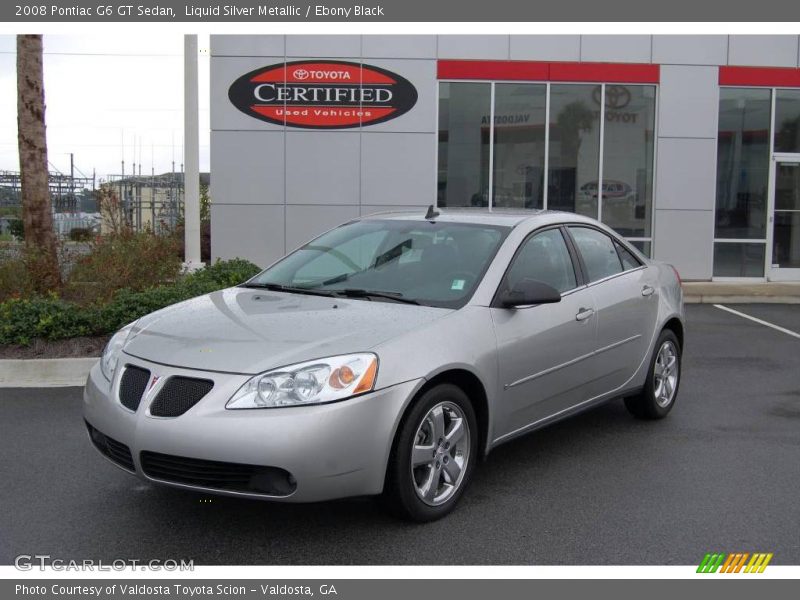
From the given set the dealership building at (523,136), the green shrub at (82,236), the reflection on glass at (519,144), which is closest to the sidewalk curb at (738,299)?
the dealership building at (523,136)

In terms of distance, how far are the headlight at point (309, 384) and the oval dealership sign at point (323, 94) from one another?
11543 millimetres

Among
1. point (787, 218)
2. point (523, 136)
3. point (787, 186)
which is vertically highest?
point (523, 136)

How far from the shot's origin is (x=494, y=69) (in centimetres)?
1520

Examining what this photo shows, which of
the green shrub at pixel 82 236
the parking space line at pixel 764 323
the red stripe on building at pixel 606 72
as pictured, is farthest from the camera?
the red stripe on building at pixel 606 72

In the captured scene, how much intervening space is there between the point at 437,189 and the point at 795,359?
7.60 meters

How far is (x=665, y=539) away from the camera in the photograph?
13.9 ft

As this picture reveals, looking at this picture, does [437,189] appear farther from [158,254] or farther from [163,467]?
[163,467]

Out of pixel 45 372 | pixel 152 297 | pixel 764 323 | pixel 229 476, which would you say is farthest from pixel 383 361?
pixel 764 323

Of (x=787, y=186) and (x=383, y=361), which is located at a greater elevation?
(x=787, y=186)

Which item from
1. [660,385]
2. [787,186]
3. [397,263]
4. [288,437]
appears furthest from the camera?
[787,186]

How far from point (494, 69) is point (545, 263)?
1049 cm

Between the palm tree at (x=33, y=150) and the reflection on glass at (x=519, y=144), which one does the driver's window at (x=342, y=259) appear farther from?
the reflection on glass at (x=519, y=144)

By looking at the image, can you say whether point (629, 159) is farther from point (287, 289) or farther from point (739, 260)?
point (287, 289)

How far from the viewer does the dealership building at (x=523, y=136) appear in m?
15.0
